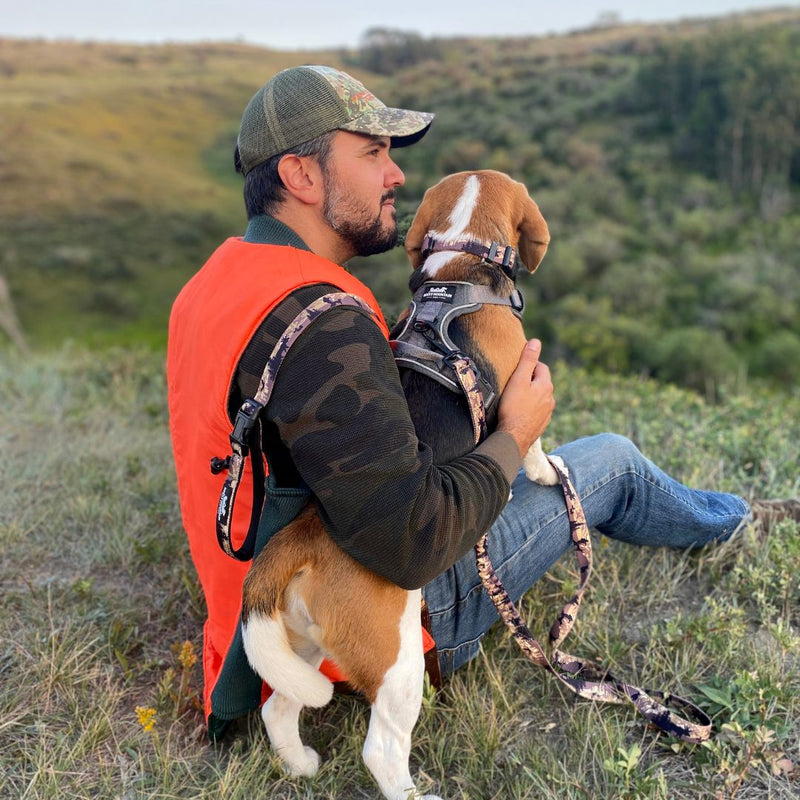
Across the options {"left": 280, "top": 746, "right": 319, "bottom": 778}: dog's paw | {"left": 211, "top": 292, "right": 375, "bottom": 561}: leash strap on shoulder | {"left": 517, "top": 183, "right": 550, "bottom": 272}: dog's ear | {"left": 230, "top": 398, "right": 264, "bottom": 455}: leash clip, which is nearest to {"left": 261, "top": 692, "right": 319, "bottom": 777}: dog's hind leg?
{"left": 280, "top": 746, "right": 319, "bottom": 778}: dog's paw

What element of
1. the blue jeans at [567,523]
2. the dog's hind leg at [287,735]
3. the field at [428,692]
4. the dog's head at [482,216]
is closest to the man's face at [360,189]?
the dog's head at [482,216]

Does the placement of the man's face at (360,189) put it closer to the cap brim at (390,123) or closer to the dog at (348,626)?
the cap brim at (390,123)

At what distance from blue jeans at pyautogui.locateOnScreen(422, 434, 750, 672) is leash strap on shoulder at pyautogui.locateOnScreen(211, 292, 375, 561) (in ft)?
1.88

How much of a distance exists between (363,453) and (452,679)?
1.17 metres

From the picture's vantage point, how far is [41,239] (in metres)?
32.7

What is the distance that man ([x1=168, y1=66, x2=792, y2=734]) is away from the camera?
1.62 meters

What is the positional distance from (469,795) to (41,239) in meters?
35.7

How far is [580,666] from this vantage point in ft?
7.74

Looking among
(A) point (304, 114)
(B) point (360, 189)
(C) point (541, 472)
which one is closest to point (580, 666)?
(C) point (541, 472)

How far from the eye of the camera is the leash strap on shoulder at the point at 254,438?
1.64 metres

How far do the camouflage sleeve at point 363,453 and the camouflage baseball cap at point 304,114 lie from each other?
2.11 feet

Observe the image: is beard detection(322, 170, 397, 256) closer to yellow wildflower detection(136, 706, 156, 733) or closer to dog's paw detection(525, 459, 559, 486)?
dog's paw detection(525, 459, 559, 486)

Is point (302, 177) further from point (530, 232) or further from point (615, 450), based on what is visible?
point (615, 450)

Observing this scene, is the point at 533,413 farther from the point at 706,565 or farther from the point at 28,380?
the point at 28,380
